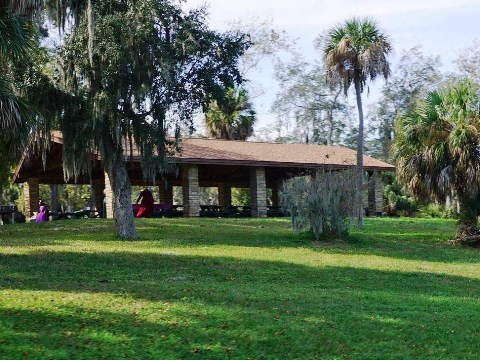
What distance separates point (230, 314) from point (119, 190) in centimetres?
1059

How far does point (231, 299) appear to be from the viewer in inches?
374

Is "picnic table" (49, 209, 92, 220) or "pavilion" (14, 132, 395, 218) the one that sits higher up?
"pavilion" (14, 132, 395, 218)

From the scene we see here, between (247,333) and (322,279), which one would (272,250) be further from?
(247,333)

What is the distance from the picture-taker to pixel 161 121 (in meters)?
17.5

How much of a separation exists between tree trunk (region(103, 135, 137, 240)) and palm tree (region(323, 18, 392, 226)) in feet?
29.6

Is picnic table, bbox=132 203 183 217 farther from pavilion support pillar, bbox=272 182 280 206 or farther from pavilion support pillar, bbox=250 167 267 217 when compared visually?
pavilion support pillar, bbox=272 182 280 206

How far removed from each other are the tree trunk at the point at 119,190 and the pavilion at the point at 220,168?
5.08m

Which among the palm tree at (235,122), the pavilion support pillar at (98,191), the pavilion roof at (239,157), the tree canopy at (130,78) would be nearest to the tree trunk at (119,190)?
the tree canopy at (130,78)

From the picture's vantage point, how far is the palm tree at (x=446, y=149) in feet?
64.7

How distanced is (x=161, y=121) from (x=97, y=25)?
2.98 m

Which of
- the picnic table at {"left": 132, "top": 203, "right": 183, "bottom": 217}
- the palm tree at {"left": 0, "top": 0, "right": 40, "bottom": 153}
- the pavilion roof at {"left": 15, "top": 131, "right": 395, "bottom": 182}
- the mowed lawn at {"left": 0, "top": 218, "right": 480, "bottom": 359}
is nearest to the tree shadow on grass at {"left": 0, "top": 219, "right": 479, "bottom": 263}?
the mowed lawn at {"left": 0, "top": 218, "right": 480, "bottom": 359}

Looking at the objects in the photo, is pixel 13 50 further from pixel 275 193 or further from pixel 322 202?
pixel 275 193

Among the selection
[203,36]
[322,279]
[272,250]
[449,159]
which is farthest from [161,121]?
[449,159]

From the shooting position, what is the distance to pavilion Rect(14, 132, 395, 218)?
26953 mm
